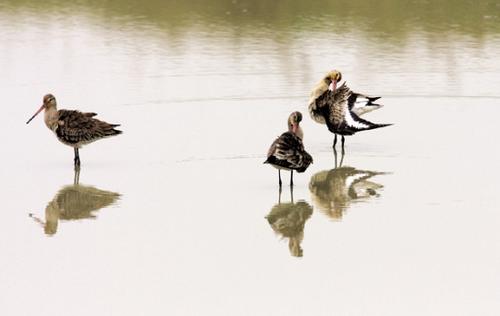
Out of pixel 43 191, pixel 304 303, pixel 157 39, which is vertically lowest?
pixel 304 303

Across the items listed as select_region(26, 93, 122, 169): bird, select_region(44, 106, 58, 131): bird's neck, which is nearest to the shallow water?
select_region(26, 93, 122, 169): bird

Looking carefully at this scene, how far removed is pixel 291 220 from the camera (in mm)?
14961

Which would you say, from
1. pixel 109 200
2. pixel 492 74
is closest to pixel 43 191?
pixel 109 200

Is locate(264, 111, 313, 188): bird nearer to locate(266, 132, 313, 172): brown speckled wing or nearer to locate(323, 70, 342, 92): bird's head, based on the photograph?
locate(266, 132, 313, 172): brown speckled wing

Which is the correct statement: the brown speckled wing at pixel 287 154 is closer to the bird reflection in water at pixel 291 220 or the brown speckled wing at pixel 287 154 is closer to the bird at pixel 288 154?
the bird at pixel 288 154

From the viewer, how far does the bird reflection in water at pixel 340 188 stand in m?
15.7

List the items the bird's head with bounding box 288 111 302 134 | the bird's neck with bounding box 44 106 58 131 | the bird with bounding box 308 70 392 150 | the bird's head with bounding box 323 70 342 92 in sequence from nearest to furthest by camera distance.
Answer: the bird's head with bounding box 288 111 302 134 → the bird's neck with bounding box 44 106 58 131 → the bird with bounding box 308 70 392 150 → the bird's head with bounding box 323 70 342 92

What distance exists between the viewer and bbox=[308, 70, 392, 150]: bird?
1900cm

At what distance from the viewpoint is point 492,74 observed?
24.3 m

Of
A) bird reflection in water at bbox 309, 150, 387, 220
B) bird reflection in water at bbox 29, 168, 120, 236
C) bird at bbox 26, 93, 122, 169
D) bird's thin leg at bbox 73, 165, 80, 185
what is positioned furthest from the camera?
bird at bbox 26, 93, 122, 169

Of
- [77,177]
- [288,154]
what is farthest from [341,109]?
[77,177]

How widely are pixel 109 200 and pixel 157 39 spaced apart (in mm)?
13432

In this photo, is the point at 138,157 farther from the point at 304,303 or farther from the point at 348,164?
the point at 304,303

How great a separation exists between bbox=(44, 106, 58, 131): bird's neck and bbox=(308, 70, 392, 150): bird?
13.4 feet
